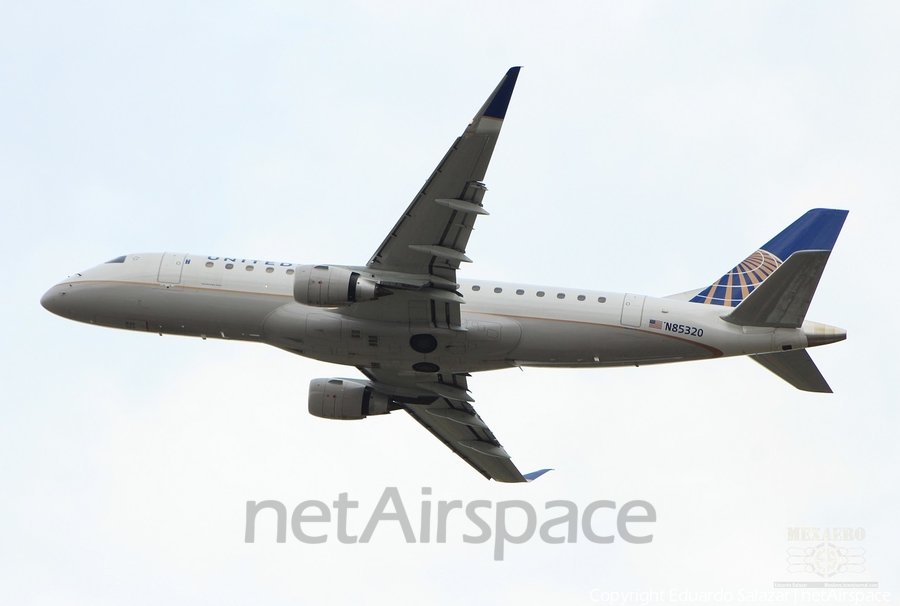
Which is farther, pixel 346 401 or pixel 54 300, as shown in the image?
pixel 346 401

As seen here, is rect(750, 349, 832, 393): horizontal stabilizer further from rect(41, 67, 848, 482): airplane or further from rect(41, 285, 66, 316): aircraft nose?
rect(41, 285, 66, 316): aircraft nose

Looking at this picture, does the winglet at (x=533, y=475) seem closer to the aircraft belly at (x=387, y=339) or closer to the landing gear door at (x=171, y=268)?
the aircraft belly at (x=387, y=339)

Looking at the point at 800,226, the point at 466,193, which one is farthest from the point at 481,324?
the point at 800,226

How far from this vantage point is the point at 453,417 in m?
42.7

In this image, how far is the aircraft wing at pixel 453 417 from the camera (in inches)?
1615

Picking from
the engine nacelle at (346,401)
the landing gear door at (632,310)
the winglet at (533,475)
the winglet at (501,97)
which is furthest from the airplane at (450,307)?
the winglet at (533,475)

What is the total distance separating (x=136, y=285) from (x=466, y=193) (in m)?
13.5

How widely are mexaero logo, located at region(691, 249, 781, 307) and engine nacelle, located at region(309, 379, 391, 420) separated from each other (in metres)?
12.1

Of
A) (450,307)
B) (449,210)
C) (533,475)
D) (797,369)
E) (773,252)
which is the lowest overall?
(533,475)

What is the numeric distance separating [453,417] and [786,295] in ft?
45.5

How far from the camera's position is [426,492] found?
40.3 metres

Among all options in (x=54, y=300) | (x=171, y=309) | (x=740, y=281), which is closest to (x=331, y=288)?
(x=171, y=309)

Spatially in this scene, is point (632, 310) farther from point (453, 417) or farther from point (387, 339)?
point (453, 417)

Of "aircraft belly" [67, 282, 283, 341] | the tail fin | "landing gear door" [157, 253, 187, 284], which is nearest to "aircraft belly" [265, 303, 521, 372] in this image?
"aircraft belly" [67, 282, 283, 341]
